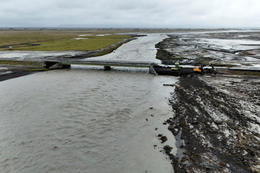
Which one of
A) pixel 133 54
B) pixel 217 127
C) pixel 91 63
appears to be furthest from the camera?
pixel 133 54

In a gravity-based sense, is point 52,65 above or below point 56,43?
below

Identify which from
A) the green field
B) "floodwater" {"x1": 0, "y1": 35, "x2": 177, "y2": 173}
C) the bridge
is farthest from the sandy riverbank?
the green field

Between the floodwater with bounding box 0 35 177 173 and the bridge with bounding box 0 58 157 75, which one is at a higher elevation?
the bridge with bounding box 0 58 157 75

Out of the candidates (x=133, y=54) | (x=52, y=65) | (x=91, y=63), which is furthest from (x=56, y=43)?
(x=91, y=63)

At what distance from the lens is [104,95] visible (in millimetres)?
21203

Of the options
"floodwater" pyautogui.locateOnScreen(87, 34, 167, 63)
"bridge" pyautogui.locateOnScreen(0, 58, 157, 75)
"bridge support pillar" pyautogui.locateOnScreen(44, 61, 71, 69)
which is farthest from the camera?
"floodwater" pyautogui.locateOnScreen(87, 34, 167, 63)

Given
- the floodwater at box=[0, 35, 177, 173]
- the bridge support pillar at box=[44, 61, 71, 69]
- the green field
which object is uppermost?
the green field

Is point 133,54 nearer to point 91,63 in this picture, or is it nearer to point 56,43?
point 91,63

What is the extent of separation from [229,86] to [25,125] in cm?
2444

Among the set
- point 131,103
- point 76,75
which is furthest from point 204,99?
point 76,75

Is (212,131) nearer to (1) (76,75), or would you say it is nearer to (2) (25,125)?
(2) (25,125)

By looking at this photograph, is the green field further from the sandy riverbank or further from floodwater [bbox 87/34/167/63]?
the sandy riverbank

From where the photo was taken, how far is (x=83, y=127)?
14.4 m

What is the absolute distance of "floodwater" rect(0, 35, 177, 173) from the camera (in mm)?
10695
